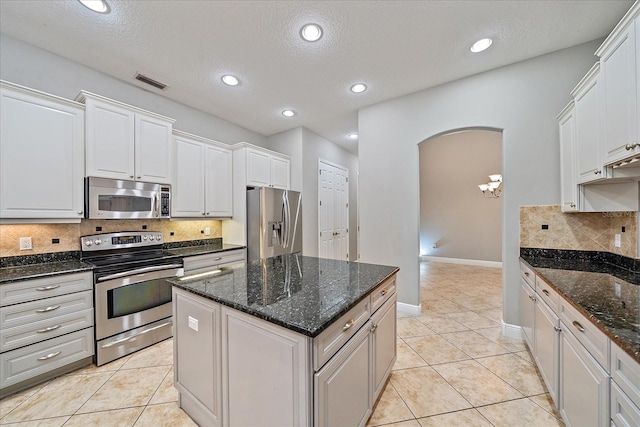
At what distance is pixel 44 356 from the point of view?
1.91m

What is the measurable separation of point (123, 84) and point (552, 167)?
15.7ft

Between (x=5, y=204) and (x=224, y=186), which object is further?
(x=224, y=186)

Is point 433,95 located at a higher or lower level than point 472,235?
higher

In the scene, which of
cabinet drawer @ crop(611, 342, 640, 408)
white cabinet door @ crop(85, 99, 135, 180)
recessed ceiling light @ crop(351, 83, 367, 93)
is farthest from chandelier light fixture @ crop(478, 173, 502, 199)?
white cabinet door @ crop(85, 99, 135, 180)

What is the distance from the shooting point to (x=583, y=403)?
3.89 feet

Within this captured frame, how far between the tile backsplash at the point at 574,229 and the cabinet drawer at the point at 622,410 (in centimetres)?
154

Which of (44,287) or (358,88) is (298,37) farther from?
(44,287)

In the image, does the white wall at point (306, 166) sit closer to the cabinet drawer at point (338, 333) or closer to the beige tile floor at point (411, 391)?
the beige tile floor at point (411, 391)


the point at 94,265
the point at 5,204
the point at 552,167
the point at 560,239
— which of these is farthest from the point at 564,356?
the point at 5,204

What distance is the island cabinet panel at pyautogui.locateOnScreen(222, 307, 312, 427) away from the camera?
1.01 meters

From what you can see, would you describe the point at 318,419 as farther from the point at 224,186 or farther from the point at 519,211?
the point at 224,186

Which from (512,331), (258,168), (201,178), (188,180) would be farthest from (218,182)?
(512,331)

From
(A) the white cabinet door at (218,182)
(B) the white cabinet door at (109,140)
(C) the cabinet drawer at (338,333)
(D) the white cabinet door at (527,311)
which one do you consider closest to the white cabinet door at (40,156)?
(B) the white cabinet door at (109,140)

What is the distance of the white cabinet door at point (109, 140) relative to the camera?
2.30m
